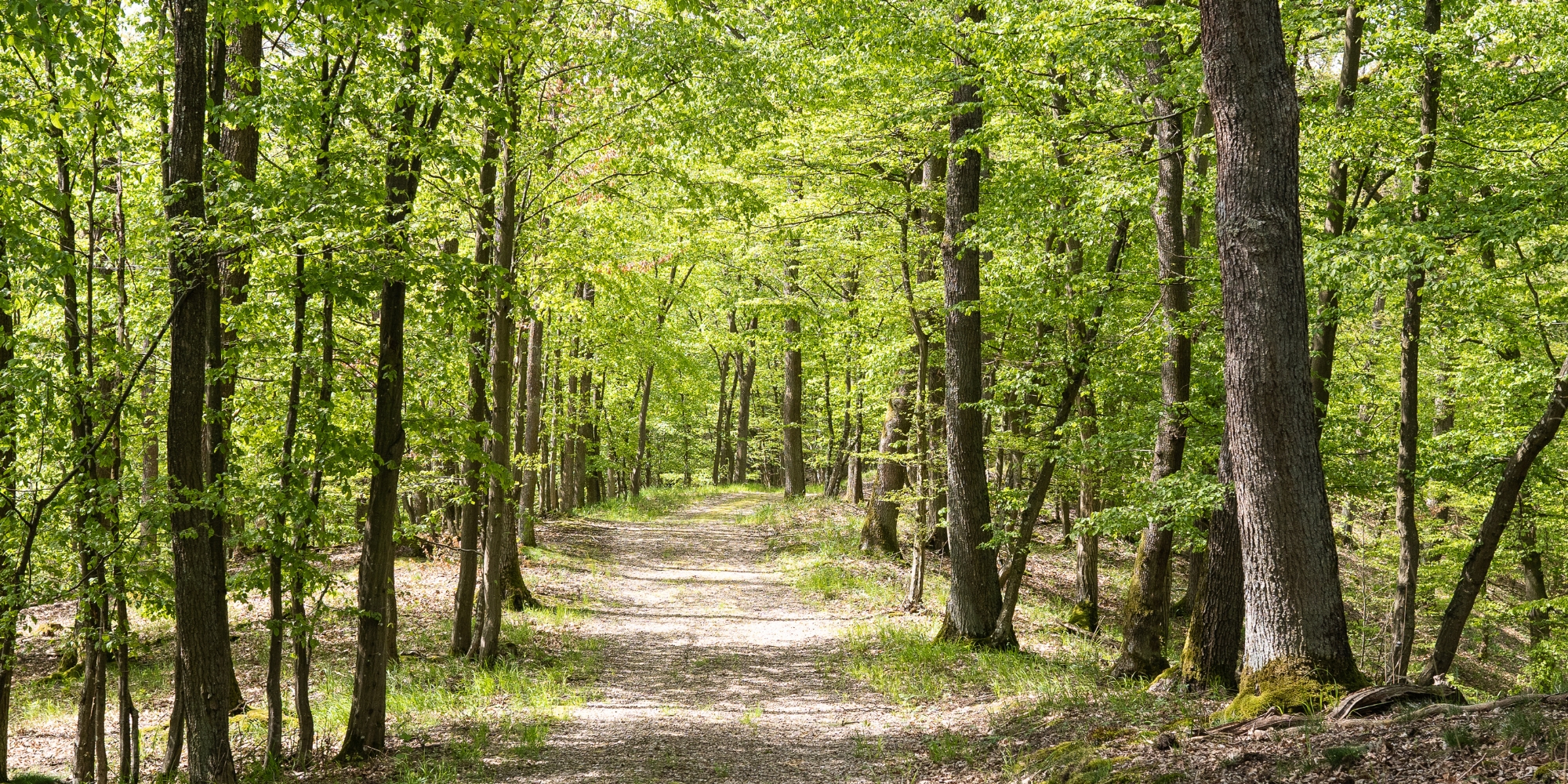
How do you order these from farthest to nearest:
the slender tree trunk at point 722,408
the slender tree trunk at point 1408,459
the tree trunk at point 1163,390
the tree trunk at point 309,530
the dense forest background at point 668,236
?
the slender tree trunk at point 722,408, the slender tree trunk at point 1408,459, the tree trunk at point 1163,390, the tree trunk at point 309,530, the dense forest background at point 668,236

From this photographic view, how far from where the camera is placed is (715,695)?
9.96m

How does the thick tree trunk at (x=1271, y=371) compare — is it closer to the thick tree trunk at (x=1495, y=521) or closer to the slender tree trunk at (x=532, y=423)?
the thick tree trunk at (x=1495, y=521)

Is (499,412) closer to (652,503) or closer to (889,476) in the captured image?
(889,476)

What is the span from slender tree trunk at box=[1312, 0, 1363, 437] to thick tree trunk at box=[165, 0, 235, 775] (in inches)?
399

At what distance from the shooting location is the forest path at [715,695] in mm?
7523

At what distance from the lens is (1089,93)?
10.8 m

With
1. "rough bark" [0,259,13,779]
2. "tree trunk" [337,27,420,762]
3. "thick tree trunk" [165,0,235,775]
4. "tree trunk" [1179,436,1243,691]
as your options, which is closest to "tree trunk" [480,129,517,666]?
"tree trunk" [337,27,420,762]

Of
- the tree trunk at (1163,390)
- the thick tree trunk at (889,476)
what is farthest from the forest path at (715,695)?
the tree trunk at (1163,390)

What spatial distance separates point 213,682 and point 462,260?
3426 mm

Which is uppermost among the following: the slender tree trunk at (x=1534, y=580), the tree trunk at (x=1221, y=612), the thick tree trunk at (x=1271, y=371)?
the thick tree trunk at (x=1271, y=371)

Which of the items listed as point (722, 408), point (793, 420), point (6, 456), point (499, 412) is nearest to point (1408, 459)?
point (499, 412)

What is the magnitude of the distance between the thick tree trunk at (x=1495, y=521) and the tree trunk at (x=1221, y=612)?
102 inches

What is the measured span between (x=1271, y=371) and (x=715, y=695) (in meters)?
6.70

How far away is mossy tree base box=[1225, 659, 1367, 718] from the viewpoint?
17.7 ft
